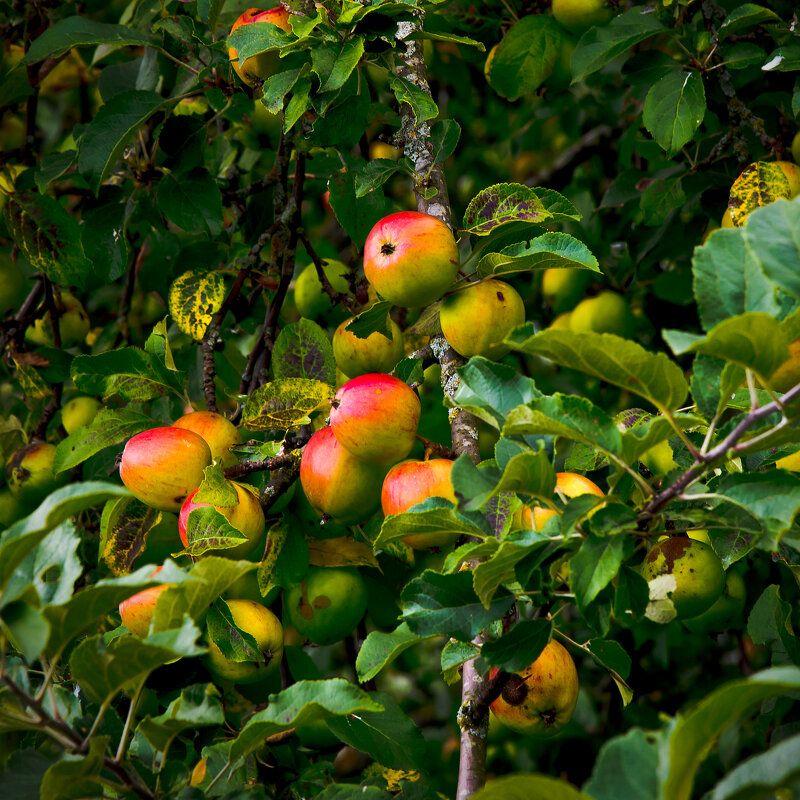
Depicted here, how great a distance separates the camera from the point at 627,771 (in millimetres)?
569

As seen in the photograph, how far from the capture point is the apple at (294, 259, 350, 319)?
1751 mm

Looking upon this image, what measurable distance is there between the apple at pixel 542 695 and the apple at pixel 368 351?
0.49m

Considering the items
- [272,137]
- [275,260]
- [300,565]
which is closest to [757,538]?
[300,565]

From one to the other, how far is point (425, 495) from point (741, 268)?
45 cm

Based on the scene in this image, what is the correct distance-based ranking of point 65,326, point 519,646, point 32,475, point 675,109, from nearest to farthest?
point 519,646
point 675,109
point 32,475
point 65,326

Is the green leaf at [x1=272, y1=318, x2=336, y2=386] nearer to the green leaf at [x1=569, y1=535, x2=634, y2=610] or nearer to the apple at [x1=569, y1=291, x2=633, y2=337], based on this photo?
the green leaf at [x1=569, y1=535, x2=634, y2=610]

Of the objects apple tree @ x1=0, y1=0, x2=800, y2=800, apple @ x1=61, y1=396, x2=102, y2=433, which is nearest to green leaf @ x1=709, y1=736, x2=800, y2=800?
apple tree @ x1=0, y1=0, x2=800, y2=800

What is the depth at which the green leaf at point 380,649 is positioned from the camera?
869mm

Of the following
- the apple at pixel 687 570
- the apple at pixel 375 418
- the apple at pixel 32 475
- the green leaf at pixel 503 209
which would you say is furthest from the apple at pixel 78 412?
the apple at pixel 687 570

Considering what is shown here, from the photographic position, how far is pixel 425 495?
993 millimetres

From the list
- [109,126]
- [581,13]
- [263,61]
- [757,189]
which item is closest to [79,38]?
[109,126]

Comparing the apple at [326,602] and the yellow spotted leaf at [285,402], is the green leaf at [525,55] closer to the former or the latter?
the yellow spotted leaf at [285,402]

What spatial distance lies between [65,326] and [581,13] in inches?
53.8

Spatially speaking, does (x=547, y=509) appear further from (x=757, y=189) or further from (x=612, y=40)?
(x=612, y=40)
